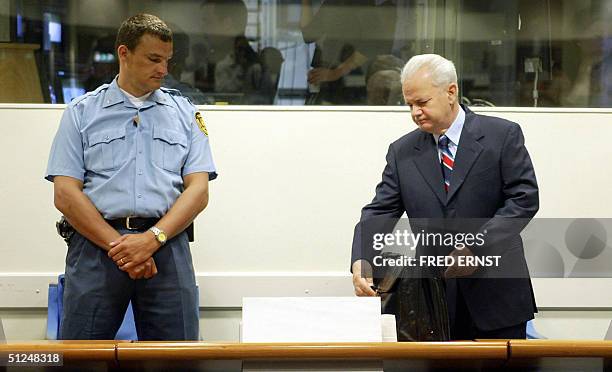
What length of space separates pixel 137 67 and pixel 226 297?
1561 millimetres

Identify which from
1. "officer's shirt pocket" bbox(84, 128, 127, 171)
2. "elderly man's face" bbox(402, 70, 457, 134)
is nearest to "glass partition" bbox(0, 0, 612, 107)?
"officer's shirt pocket" bbox(84, 128, 127, 171)

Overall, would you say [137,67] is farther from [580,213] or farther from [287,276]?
[580,213]

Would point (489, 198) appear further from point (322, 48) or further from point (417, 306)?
point (322, 48)

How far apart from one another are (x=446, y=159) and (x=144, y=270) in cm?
100

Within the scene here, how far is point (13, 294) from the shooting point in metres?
3.94

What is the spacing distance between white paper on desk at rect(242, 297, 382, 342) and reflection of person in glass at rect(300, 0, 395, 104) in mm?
2378

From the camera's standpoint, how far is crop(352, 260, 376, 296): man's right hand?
8.21ft

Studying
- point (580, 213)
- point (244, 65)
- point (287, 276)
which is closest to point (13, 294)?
point (287, 276)

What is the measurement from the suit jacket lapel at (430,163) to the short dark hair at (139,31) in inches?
35.0

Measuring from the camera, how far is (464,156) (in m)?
2.59

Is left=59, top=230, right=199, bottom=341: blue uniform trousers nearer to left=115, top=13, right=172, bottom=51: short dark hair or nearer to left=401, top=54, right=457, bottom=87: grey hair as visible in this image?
left=115, top=13, right=172, bottom=51: short dark hair

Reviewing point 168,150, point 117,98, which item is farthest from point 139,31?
point 168,150

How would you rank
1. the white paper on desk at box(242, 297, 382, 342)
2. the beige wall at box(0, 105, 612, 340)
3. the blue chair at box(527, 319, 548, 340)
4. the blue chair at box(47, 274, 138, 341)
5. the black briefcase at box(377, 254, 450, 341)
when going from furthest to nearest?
the beige wall at box(0, 105, 612, 340)
the blue chair at box(527, 319, 548, 340)
the blue chair at box(47, 274, 138, 341)
the black briefcase at box(377, 254, 450, 341)
the white paper on desk at box(242, 297, 382, 342)

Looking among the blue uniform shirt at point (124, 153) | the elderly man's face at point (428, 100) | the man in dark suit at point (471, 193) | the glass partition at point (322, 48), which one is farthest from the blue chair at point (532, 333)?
the blue uniform shirt at point (124, 153)
